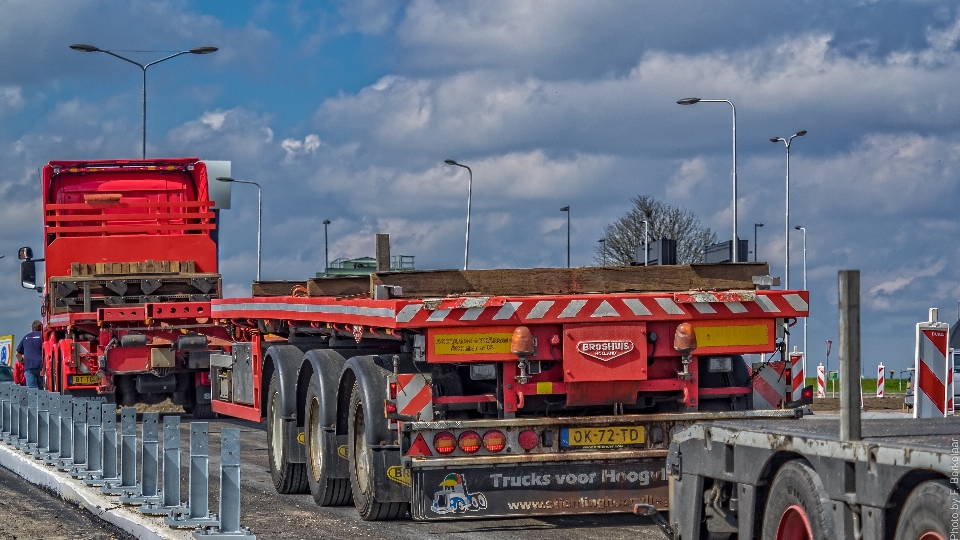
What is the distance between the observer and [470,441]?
1051 centimetres

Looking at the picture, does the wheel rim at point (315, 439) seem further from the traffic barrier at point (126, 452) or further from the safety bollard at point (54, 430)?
the safety bollard at point (54, 430)

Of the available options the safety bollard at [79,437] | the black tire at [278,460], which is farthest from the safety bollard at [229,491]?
the safety bollard at [79,437]

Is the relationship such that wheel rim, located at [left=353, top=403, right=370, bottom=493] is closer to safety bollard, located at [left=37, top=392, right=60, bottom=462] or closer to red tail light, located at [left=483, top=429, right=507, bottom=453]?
red tail light, located at [left=483, top=429, right=507, bottom=453]

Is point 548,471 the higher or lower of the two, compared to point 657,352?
lower

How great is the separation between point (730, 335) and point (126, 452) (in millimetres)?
5490

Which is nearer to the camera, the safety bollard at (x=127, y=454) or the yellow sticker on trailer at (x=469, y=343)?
the yellow sticker on trailer at (x=469, y=343)

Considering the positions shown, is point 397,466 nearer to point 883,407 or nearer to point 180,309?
point 180,309

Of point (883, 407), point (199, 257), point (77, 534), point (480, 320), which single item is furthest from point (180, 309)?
point (883, 407)

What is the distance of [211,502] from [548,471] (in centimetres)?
392

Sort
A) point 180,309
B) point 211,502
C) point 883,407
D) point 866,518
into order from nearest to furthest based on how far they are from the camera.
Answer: point 866,518 → point 211,502 → point 180,309 → point 883,407

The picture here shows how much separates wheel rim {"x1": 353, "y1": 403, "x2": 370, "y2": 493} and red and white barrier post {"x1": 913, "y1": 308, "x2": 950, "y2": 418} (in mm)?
5655

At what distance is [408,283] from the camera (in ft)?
36.2

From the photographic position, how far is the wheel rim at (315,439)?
41.6 ft

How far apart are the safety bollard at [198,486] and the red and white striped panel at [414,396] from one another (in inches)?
54.4
